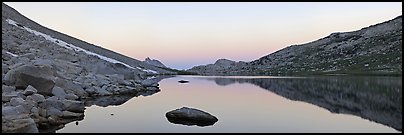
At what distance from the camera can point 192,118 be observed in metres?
22.0

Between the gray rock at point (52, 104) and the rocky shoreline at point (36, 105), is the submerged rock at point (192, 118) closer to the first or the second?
the rocky shoreline at point (36, 105)

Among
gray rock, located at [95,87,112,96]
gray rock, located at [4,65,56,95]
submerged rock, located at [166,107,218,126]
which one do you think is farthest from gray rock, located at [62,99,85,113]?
gray rock, located at [95,87,112,96]

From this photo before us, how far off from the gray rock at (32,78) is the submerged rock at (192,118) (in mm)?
9916

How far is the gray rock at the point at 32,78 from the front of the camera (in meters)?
25.2

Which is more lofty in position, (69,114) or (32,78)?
(32,78)

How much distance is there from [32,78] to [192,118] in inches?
487

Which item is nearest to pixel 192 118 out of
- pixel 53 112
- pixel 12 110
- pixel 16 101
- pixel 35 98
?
pixel 53 112

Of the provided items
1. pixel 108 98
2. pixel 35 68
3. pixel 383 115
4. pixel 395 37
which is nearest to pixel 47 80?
pixel 35 68

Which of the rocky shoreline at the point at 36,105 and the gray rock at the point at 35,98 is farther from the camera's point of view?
the gray rock at the point at 35,98

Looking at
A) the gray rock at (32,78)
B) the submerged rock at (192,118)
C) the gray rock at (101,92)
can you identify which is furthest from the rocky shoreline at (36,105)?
the submerged rock at (192,118)

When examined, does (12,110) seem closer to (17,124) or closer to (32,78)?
(17,124)

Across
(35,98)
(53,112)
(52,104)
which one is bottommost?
(53,112)

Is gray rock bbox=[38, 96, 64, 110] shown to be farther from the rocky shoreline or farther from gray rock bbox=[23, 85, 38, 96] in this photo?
gray rock bbox=[23, 85, 38, 96]

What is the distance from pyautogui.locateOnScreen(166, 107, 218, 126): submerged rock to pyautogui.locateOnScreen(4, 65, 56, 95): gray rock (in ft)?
32.5
